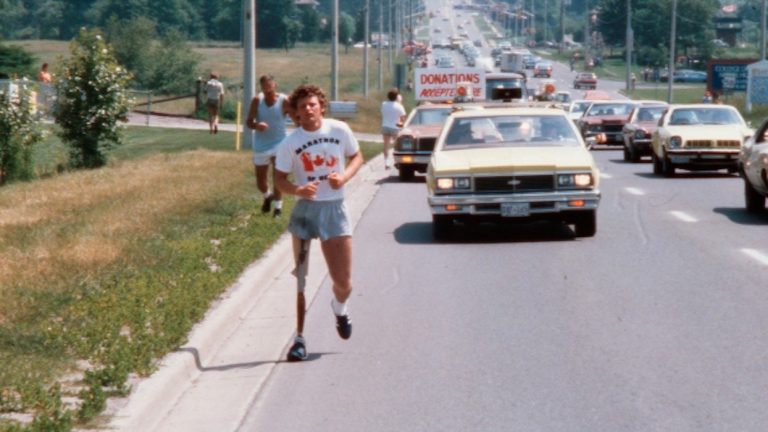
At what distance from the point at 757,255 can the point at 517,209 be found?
284 centimetres

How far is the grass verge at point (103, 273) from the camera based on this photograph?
901 cm

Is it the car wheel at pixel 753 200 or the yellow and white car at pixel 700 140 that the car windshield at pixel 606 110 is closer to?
the yellow and white car at pixel 700 140

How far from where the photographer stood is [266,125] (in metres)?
19.8

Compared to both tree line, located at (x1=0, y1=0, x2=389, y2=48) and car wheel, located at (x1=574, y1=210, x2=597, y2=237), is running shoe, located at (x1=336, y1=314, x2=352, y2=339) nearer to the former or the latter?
car wheel, located at (x1=574, y1=210, x2=597, y2=237)

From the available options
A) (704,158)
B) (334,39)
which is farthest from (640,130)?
(334,39)

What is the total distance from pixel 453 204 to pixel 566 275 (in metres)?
3.39

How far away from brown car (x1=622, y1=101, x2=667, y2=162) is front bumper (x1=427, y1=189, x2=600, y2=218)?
58.7 ft

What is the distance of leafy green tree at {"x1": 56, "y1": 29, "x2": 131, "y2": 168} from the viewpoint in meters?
32.4

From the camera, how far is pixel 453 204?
18.0 meters

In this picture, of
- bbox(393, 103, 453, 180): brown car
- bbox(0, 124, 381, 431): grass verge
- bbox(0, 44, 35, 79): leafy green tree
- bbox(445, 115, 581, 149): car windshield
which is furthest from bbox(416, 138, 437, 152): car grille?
bbox(0, 44, 35, 79): leafy green tree

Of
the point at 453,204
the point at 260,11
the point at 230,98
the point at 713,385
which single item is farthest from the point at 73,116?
the point at 260,11

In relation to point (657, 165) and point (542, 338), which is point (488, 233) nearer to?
point (542, 338)

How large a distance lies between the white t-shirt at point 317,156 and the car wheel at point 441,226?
765cm

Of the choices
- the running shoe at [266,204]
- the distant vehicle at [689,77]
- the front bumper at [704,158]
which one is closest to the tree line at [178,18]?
the distant vehicle at [689,77]
